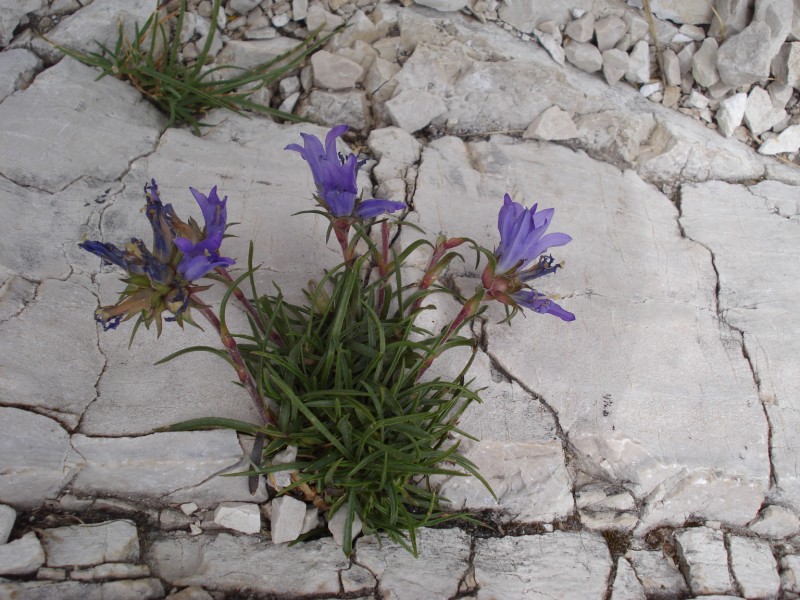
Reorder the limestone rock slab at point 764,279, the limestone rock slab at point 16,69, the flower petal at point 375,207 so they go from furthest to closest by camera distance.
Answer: the limestone rock slab at point 16,69, the limestone rock slab at point 764,279, the flower petal at point 375,207

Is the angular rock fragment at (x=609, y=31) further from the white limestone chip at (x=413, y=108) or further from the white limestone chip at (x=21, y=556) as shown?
the white limestone chip at (x=21, y=556)

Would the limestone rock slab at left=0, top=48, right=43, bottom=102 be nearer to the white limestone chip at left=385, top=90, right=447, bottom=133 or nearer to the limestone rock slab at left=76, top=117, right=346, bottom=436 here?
the limestone rock slab at left=76, top=117, right=346, bottom=436

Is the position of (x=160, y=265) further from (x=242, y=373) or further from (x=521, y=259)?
(x=521, y=259)

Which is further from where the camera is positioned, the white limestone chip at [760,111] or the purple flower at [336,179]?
the white limestone chip at [760,111]

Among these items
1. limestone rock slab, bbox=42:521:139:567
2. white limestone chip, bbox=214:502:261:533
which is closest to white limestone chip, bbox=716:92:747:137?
white limestone chip, bbox=214:502:261:533

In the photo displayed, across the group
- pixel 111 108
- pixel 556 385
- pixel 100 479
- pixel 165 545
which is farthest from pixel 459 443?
pixel 111 108

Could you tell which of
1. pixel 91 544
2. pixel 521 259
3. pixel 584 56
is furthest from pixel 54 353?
pixel 584 56

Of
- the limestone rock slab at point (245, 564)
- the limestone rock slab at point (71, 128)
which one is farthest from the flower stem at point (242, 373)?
the limestone rock slab at point (71, 128)
